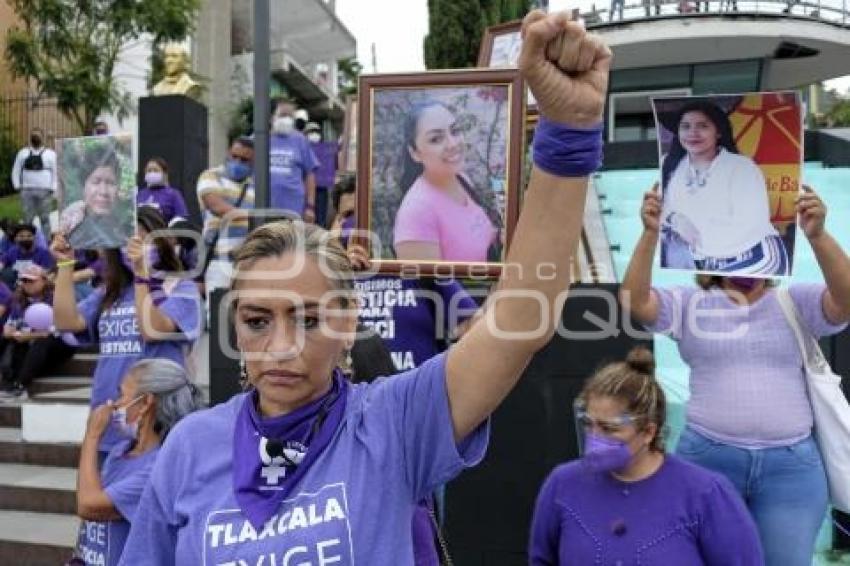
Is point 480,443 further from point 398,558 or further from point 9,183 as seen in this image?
point 9,183

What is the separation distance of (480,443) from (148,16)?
1533cm

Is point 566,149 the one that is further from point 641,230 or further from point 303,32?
point 303,32

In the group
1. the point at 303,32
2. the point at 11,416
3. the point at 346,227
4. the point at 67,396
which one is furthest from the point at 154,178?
the point at 303,32

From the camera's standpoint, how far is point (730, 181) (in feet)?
10.8

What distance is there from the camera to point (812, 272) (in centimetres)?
722

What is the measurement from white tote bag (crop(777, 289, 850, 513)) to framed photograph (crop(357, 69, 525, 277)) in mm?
1154

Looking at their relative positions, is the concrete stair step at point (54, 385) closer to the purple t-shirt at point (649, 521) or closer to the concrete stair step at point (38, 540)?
the concrete stair step at point (38, 540)

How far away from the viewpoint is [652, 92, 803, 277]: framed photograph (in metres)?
3.19

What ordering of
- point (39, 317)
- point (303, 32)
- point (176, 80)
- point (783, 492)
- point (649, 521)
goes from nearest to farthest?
point (649, 521) < point (783, 492) < point (39, 317) < point (176, 80) < point (303, 32)

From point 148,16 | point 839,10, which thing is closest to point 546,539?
point 148,16

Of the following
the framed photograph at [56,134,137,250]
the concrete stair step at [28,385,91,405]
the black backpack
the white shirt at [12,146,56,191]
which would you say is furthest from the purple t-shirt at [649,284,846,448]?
the black backpack

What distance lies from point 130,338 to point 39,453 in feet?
9.19

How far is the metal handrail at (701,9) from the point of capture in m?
18.2

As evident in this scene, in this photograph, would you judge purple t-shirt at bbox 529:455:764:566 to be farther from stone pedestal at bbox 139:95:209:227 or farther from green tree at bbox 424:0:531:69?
green tree at bbox 424:0:531:69
